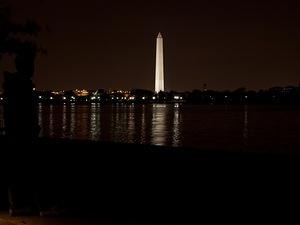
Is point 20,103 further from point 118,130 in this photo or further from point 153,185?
point 118,130

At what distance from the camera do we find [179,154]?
983cm

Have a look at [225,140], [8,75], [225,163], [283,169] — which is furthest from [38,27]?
[225,140]

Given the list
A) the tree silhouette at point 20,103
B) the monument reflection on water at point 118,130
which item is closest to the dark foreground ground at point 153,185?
the tree silhouette at point 20,103

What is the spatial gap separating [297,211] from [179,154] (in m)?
3.08

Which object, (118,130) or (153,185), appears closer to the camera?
(153,185)

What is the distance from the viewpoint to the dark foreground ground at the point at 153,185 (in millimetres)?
7602

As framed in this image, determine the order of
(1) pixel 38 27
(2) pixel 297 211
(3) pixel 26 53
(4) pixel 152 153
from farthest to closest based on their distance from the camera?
(4) pixel 152 153 < (1) pixel 38 27 < (3) pixel 26 53 < (2) pixel 297 211

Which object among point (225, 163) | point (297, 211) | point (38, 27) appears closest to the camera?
point (297, 211)

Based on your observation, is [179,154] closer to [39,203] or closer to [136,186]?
[136,186]

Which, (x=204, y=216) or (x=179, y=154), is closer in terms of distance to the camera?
(x=204, y=216)

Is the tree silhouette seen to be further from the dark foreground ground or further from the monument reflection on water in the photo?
the monument reflection on water

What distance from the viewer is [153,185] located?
8664 mm

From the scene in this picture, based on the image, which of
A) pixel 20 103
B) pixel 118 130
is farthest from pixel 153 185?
pixel 118 130

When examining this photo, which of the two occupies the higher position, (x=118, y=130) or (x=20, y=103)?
(x=20, y=103)
